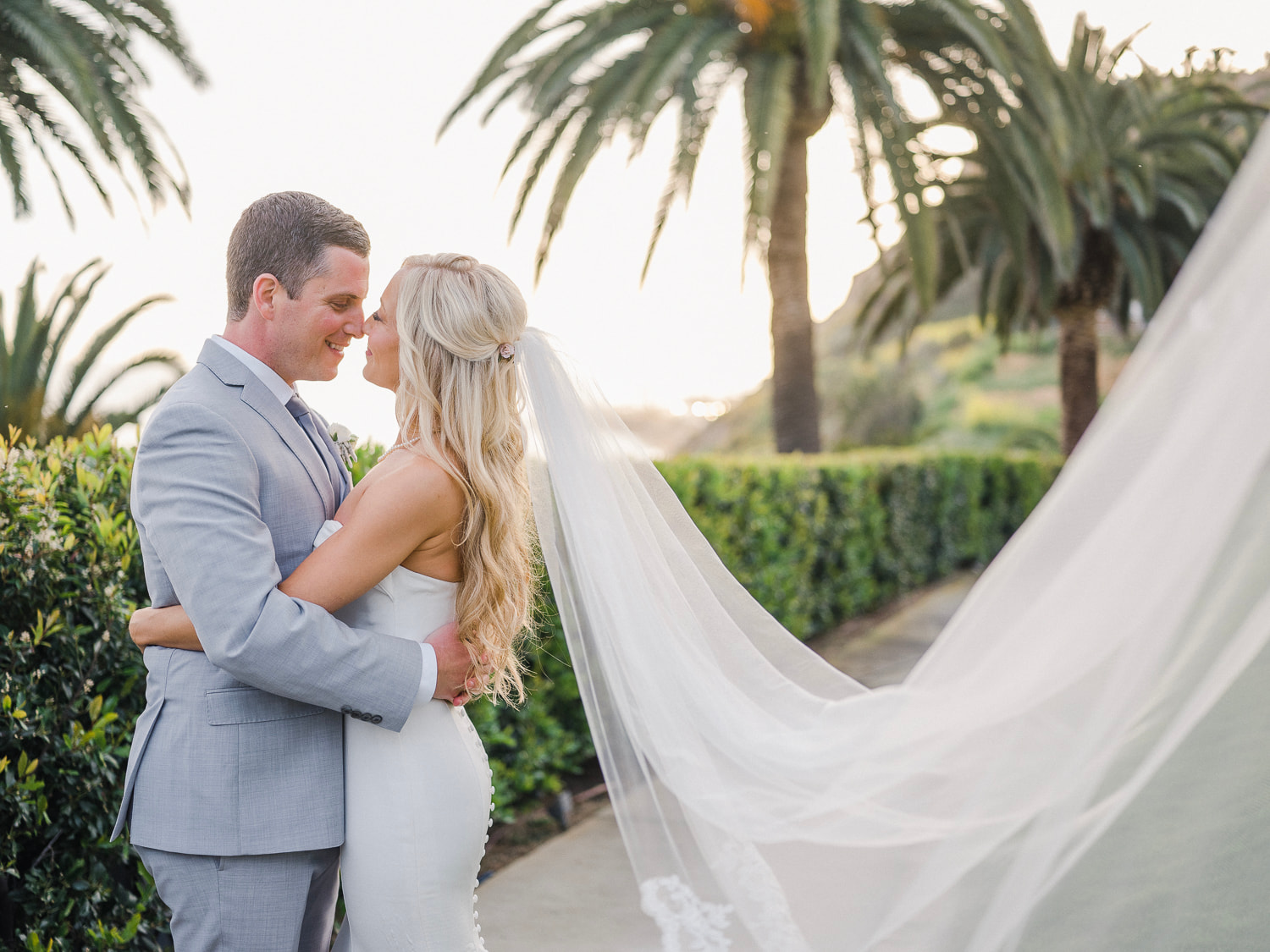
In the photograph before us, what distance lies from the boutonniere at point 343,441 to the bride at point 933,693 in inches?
14.0

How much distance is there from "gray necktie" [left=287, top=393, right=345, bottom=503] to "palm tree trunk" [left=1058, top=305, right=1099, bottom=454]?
1507 cm

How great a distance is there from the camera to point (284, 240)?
200 centimetres

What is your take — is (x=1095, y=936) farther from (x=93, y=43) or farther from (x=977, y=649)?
(x=93, y=43)

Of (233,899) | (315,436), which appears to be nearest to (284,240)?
(315,436)

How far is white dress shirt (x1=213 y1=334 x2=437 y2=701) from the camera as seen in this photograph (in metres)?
1.95

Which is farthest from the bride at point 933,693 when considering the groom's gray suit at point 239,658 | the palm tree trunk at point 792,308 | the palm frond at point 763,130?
the palm tree trunk at point 792,308

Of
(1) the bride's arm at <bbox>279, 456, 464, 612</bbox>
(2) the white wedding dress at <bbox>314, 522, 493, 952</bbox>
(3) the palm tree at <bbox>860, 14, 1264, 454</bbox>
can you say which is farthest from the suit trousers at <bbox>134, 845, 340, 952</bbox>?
(3) the palm tree at <bbox>860, 14, 1264, 454</bbox>

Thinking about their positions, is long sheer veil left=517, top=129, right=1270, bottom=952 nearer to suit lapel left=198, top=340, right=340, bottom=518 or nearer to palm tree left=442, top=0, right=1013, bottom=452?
suit lapel left=198, top=340, right=340, bottom=518

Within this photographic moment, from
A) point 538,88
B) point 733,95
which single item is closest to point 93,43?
point 538,88

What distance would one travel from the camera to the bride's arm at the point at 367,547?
1867 millimetres

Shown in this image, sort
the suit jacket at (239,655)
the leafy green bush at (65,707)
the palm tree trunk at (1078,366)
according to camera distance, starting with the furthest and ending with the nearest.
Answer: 1. the palm tree trunk at (1078,366)
2. the leafy green bush at (65,707)
3. the suit jacket at (239,655)

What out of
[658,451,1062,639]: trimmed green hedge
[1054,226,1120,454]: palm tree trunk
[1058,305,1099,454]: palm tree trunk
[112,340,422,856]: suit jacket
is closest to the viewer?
[112,340,422,856]: suit jacket

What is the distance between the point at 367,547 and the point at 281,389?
0.43 m

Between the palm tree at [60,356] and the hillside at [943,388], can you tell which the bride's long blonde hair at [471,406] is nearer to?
the palm tree at [60,356]
